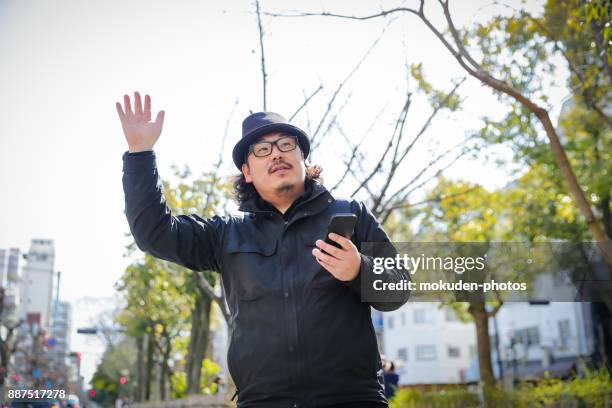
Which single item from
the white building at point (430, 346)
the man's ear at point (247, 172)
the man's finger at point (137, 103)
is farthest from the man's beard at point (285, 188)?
the white building at point (430, 346)

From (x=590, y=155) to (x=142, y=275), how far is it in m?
11.6

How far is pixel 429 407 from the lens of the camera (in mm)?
12289

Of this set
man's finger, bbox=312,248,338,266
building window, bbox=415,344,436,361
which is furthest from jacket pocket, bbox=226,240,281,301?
building window, bbox=415,344,436,361

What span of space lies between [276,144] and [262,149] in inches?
2.7

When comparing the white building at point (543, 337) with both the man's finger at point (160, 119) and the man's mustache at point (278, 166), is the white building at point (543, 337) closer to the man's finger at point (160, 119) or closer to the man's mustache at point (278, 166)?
the man's mustache at point (278, 166)

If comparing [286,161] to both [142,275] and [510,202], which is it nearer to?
[142,275]

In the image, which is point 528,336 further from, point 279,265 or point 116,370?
point 279,265

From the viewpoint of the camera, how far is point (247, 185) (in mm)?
3033

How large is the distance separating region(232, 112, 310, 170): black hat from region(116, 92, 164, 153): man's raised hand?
37 centimetres

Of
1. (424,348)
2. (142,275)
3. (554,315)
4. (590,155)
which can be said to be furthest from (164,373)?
(424,348)

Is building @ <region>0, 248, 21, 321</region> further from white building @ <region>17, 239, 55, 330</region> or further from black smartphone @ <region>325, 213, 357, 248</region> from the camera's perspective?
black smartphone @ <region>325, 213, 357, 248</region>

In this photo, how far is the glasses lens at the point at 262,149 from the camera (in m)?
2.84

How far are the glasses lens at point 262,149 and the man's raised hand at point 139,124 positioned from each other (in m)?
0.41

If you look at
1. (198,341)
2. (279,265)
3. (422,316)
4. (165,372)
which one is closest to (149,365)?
(165,372)
